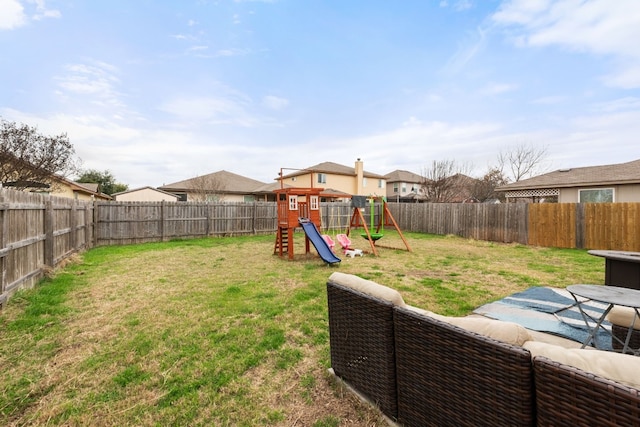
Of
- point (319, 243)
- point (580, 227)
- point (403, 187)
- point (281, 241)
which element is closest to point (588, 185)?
point (580, 227)

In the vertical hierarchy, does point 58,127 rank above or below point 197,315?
above

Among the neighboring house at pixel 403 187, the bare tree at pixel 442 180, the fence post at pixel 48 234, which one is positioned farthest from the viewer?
the neighboring house at pixel 403 187

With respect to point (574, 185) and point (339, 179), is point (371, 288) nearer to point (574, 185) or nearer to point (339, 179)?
point (574, 185)

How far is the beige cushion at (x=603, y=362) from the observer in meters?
1.01

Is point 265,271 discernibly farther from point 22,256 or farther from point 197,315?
point 22,256

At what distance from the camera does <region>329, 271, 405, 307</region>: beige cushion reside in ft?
6.50

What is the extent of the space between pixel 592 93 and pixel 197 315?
19097 mm

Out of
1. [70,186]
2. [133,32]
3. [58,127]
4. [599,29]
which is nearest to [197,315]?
[133,32]

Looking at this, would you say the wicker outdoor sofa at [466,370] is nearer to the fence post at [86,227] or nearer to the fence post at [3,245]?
the fence post at [3,245]

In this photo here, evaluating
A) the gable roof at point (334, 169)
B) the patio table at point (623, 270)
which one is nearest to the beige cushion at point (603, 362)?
the patio table at point (623, 270)

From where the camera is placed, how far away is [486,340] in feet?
4.46

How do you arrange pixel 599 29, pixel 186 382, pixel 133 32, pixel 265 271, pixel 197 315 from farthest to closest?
1. pixel 133 32
2. pixel 599 29
3. pixel 265 271
4. pixel 197 315
5. pixel 186 382

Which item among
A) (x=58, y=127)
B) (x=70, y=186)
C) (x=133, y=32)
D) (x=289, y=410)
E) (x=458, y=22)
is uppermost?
(x=458, y=22)

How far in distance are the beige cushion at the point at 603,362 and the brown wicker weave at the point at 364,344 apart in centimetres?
90
